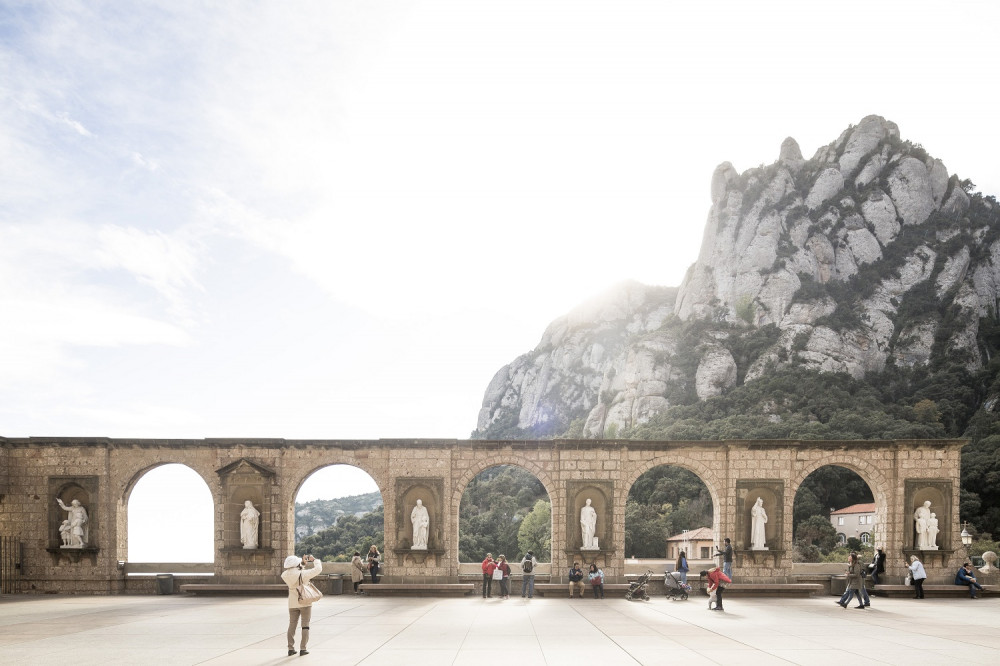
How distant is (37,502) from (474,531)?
5198cm

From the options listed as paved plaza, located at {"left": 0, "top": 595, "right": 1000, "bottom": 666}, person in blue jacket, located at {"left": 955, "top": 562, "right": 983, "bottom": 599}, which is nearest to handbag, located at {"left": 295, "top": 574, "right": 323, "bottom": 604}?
paved plaza, located at {"left": 0, "top": 595, "right": 1000, "bottom": 666}

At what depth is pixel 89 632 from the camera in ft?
49.5

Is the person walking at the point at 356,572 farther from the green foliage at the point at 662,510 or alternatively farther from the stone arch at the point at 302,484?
the green foliage at the point at 662,510

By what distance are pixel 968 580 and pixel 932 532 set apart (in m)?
2.17

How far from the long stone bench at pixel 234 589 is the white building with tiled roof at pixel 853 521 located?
51.8 m

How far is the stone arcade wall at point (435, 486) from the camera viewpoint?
977 inches

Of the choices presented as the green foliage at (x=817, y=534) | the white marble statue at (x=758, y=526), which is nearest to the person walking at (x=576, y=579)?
the white marble statue at (x=758, y=526)

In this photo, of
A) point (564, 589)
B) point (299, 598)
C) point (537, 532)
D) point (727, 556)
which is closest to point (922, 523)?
point (727, 556)

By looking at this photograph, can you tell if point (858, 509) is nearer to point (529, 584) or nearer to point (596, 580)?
point (596, 580)

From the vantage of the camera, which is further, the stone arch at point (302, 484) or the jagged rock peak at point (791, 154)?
the jagged rock peak at point (791, 154)

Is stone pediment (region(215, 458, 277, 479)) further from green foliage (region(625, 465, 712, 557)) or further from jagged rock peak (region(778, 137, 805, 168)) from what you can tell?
jagged rock peak (region(778, 137, 805, 168))

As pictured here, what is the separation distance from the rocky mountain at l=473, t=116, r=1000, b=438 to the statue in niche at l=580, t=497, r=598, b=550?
64.3 metres

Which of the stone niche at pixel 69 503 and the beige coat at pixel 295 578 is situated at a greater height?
the beige coat at pixel 295 578

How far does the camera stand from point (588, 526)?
80.9ft
